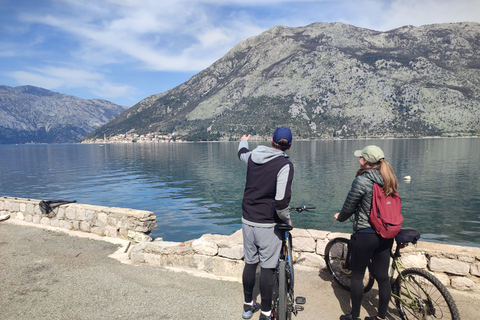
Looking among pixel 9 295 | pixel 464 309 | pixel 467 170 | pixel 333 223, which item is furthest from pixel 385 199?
pixel 467 170

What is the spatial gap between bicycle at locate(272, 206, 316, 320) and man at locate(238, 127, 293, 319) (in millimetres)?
107

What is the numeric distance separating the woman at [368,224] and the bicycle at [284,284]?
0.95 m

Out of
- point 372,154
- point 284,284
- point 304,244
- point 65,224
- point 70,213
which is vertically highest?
point 372,154

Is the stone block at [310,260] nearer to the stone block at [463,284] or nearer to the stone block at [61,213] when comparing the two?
the stone block at [463,284]

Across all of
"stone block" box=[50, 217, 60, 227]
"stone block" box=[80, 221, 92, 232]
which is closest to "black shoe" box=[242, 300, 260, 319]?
"stone block" box=[80, 221, 92, 232]

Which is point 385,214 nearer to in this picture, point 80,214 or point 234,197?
point 80,214

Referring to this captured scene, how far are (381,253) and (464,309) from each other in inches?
87.5

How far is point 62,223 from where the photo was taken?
32.4 feet

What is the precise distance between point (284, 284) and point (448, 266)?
344cm

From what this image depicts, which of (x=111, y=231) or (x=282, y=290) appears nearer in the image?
(x=282, y=290)

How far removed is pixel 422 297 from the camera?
4.14 meters

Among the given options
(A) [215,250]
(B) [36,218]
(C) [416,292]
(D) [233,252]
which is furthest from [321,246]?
(B) [36,218]

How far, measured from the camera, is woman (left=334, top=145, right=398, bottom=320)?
12.5 ft

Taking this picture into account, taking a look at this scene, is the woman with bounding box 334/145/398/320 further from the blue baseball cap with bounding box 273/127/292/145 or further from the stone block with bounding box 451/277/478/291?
the stone block with bounding box 451/277/478/291
